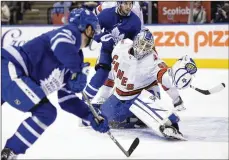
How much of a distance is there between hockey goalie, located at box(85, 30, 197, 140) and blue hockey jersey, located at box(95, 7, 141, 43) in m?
0.15

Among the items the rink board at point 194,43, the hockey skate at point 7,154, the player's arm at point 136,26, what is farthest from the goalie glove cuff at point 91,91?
the rink board at point 194,43

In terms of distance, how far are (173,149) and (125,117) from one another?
457 mm

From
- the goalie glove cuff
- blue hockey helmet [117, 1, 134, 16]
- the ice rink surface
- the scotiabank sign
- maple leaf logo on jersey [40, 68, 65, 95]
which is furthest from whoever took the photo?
the scotiabank sign

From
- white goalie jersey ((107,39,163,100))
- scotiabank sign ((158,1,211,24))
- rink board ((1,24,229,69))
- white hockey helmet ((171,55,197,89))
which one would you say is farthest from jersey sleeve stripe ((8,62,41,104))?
rink board ((1,24,229,69))

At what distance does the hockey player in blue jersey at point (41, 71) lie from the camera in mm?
2281

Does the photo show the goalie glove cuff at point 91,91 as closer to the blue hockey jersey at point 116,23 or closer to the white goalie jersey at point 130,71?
the white goalie jersey at point 130,71

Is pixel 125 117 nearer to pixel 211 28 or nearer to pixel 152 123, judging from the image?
pixel 152 123

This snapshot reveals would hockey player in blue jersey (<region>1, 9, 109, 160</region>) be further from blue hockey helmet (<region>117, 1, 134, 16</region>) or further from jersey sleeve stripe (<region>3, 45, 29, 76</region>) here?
blue hockey helmet (<region>117, 1, 134, 16</region>)

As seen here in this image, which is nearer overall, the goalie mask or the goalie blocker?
the goalie mask

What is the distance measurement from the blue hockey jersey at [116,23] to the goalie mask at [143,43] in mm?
419

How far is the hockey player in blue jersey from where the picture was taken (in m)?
2.28

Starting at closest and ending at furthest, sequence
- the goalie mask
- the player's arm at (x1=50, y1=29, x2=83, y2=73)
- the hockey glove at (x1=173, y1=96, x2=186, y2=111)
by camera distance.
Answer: the player's arm at (x1=50, y1=29, x2=83, y2=73)
the goalie mask
the hockey glove at (x1=173, y1=96, x2=186, y2=111)

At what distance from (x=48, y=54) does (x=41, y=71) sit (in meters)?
0.06

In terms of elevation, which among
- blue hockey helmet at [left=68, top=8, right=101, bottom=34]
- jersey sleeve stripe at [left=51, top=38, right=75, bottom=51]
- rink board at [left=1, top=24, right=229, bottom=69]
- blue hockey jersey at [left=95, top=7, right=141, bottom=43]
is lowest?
rink board at [left=1, top=24, right=229, bottom=69]
